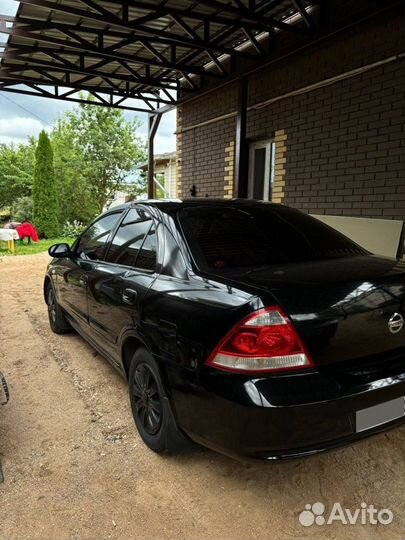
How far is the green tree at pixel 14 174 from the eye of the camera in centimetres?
2058

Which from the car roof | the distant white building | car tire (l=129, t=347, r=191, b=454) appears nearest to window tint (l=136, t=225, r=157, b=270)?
the car roof

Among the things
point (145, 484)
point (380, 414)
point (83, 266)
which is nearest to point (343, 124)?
point (83, 266)

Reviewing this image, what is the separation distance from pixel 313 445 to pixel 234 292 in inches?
29.3

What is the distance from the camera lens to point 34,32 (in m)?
5.71

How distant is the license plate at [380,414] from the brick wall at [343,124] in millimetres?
3083

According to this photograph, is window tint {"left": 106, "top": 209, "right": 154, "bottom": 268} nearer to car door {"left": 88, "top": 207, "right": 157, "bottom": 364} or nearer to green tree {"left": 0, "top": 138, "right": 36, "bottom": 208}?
car door {"left": 88, "top": 207, "right": 157, "bottom": 364}

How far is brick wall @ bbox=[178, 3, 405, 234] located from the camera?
178 inches

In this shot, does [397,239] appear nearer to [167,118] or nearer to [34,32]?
[34,32]

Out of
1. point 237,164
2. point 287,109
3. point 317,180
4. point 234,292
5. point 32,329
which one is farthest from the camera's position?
point 237,164

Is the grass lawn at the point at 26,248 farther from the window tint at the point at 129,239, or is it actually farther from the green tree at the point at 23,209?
the window tint at the point at 129,239

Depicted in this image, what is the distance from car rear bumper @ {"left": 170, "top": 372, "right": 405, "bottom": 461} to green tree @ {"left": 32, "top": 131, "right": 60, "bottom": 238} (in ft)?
52.8

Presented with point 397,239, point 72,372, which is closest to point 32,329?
point 72,372

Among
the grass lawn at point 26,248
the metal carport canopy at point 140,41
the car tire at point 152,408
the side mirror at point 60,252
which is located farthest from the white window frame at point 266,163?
the grass lawn at point 26,248

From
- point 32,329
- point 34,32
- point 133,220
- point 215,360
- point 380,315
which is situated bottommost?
point 32,329
